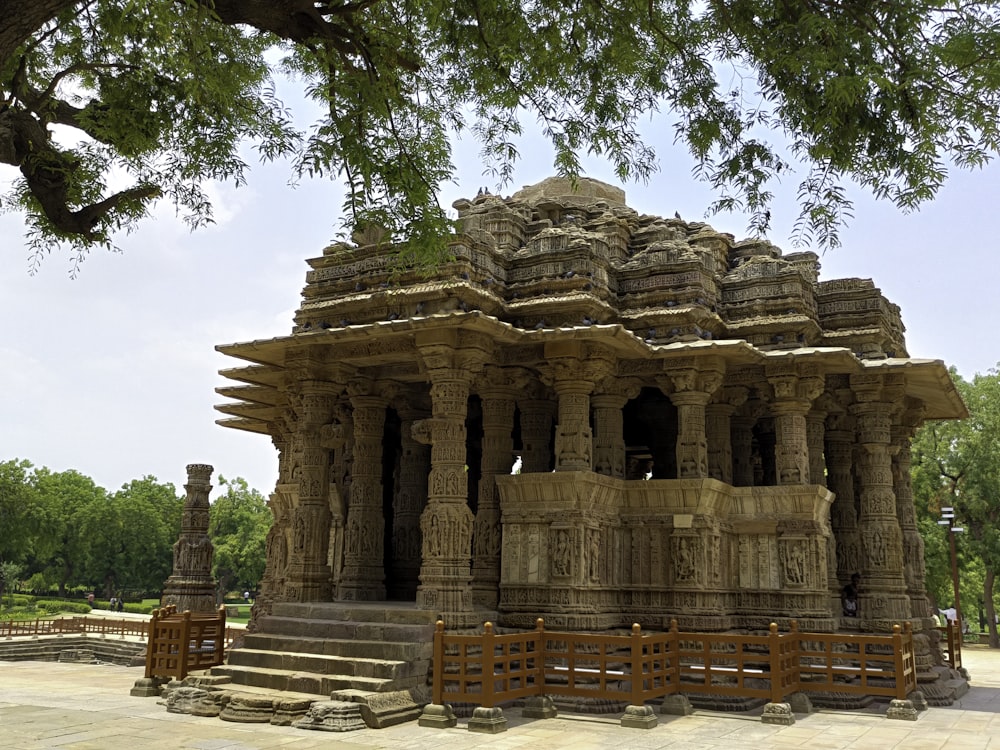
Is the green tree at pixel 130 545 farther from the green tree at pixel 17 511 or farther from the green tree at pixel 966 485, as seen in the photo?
the green tree at pixel 966 485

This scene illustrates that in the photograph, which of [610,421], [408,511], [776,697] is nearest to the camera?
[776,697]

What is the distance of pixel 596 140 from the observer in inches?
290

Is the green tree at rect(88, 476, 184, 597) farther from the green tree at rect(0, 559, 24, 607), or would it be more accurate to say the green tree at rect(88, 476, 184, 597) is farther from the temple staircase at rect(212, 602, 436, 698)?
the temple staircase at rect(212, 602, 436, 698)

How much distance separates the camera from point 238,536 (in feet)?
188

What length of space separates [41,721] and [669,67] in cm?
936

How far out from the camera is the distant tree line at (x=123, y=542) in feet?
182

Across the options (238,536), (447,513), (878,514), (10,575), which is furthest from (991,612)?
(10,575)

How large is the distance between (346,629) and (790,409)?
23.8 feet

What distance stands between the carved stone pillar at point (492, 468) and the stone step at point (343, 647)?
274 cm

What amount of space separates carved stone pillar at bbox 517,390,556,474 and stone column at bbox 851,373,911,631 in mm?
5051

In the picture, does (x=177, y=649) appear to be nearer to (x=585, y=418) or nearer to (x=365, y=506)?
(x=365, y=506)

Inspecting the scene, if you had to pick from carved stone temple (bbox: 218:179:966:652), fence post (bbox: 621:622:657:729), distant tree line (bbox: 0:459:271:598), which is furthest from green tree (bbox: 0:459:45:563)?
fence post (bbox: 621:622:657:729)

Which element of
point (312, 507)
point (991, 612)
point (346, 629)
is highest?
point (312, 507)

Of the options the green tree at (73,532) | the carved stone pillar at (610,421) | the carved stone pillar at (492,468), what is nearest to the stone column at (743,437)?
the carved stone pillar at (610,421)
